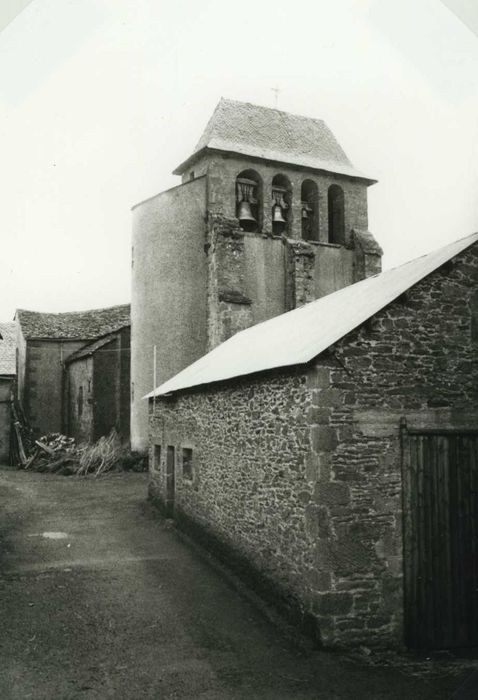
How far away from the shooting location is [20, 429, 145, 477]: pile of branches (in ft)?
75.4

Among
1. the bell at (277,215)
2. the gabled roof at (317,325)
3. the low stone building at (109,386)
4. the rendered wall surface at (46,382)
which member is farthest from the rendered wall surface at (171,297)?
the rendered wall surface at (46,382)

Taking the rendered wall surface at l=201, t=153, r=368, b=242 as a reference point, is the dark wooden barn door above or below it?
below

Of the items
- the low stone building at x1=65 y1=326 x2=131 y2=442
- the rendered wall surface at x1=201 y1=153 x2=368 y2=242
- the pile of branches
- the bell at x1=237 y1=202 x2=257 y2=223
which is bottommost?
the pile of branches

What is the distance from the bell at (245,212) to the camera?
22500 mm

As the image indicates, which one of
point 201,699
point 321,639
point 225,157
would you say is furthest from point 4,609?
point 225,157

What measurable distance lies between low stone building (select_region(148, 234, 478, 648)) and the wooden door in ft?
19.5

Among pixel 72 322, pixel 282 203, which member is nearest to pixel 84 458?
pixel 282 203

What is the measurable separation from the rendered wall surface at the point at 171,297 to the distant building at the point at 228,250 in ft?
0.12

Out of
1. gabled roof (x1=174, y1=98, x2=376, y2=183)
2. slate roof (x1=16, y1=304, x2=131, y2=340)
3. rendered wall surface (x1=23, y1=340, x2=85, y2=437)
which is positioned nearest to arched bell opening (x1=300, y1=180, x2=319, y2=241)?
gabled roof (x1=174, y1=98, x2=376, y2=183)

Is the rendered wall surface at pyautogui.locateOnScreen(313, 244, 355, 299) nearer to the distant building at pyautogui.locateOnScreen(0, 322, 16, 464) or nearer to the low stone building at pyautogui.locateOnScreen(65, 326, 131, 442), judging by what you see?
A: the low stone building at pyautogui.locateOnScreen(65, 326, 131, 442)

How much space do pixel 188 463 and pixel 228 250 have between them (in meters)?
10.0

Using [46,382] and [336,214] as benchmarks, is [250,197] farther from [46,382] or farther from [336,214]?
[46,382]

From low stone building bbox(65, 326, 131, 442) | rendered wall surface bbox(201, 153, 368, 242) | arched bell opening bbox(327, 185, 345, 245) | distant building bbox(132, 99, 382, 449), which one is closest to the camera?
distant building bbox(132, 99, 382, 449)

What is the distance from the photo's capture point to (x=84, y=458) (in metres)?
23.3
